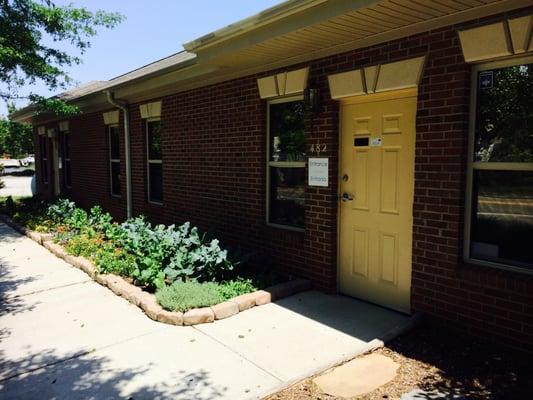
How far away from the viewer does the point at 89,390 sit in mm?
3297

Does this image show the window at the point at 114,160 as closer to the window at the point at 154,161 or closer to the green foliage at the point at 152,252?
the window at the point at 154,161

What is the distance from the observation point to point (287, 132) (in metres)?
5.88

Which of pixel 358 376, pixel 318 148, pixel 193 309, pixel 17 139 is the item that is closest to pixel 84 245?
pixel 193 309

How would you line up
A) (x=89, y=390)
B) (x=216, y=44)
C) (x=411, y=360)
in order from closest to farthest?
(x=89, y=390) → (x=411, y=360) → (x=216, y=44)

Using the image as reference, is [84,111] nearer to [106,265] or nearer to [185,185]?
[185,185]

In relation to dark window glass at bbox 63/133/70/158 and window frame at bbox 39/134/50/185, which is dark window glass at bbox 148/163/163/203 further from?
window frame at bbox 39/134/50/185

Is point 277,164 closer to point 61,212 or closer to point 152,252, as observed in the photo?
point 152,252

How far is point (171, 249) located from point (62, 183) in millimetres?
9405

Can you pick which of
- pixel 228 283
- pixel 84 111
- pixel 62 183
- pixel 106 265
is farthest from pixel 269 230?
pixel 62 183

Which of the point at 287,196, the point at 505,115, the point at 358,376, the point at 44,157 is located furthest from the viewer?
the point at 44,157

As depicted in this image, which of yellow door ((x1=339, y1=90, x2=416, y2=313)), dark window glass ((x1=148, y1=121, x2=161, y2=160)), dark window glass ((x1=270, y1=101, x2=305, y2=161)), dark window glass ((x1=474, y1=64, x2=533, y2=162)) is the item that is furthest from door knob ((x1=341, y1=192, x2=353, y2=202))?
dark window glass ((x1=148, y1=121, x2=161, y2=160))

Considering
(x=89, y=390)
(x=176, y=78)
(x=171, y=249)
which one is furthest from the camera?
(x=176, y=78)

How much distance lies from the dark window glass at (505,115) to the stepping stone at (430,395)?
1.93 metres

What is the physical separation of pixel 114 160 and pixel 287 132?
238 inches
